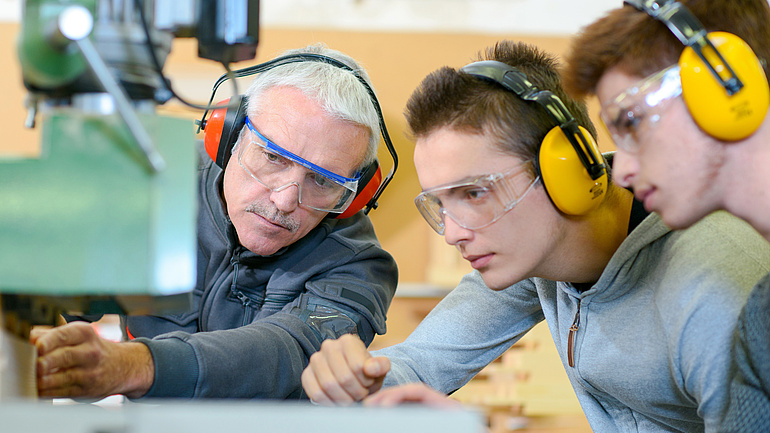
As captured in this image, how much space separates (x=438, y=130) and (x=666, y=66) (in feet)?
1.51

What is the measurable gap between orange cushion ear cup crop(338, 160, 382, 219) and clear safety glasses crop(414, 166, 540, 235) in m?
0.41

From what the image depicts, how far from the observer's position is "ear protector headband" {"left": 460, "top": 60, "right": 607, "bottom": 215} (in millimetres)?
1216

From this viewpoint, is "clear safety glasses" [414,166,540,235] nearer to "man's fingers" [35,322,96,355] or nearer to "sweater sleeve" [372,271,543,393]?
"sweater sleeve" [372,271,543,393]

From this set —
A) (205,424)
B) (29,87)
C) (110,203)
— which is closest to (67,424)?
(205,424)

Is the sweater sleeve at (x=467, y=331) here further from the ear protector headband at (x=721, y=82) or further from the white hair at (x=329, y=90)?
the ear protector headband at (x=721, y=82)

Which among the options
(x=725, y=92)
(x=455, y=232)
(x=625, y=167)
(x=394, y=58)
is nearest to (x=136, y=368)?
(x=455, y=232)

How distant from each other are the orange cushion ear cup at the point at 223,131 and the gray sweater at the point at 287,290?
0.16 m

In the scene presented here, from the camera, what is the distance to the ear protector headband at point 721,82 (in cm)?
89

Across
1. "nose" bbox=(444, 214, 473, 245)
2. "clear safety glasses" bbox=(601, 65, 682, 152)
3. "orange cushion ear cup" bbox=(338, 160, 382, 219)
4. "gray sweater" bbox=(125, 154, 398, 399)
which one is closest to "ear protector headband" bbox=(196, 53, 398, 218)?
"orange cushion ear cup" bbox=(338, 160, 382, 219)

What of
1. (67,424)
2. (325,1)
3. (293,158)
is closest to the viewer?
(67,424)

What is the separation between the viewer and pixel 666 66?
974 millimetres

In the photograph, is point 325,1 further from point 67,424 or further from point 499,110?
point 67,424

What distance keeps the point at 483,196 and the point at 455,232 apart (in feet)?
0.28

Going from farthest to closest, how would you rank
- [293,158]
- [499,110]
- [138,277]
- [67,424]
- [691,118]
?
[293,158], [499,110], [691,118], [138,277], [67,424]
